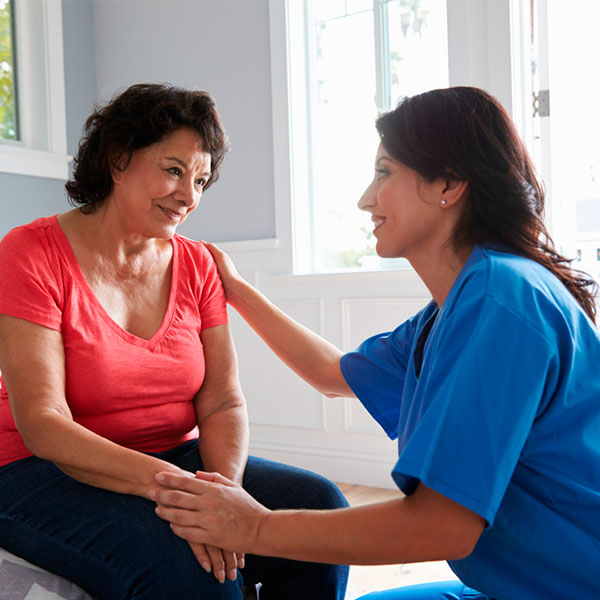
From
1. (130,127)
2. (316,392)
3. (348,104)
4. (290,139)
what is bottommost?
(316,392)

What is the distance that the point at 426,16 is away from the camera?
3.04m

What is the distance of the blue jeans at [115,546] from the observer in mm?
1057

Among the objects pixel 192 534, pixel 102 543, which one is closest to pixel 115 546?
pixel 102 543

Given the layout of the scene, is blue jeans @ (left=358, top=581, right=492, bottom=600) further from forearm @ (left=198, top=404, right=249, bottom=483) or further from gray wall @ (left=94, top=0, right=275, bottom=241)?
gray wall @ (left=94, top=0, right=275, bottom=241)

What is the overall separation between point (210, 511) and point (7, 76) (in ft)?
11.7

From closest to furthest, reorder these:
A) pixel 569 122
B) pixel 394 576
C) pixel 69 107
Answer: pixel 394 576, pixel 569 122, pixel 69 107

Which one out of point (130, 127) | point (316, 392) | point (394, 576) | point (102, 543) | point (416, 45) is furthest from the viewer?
point (316, 392)

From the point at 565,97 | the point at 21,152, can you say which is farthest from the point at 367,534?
the point at 21,152

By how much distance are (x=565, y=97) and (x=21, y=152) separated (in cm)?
272

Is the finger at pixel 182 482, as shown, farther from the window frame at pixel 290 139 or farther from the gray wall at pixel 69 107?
the gray wall at pixel 69 107

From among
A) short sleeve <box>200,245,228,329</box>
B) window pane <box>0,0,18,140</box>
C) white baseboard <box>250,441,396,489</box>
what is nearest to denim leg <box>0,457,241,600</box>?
short sleeve <box>200,245,228,329</box>

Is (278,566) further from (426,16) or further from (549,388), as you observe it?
(426,16)

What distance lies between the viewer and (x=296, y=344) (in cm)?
162

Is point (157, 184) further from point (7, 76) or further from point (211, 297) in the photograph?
point (7, 76)
